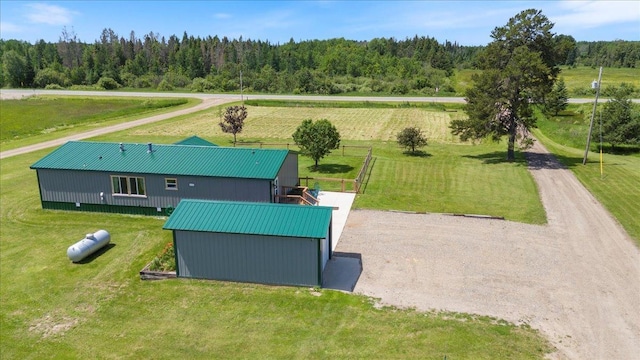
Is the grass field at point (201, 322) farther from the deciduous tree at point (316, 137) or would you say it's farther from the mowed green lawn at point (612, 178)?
the deciduous tree at point (316, 137)

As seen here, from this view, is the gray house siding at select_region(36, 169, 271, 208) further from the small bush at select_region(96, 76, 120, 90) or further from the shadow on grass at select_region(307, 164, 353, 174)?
the small bush at select_region(96, 76, 120, 90)

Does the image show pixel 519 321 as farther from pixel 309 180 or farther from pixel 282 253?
pixel 309 180

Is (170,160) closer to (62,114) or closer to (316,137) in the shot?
(316,137)

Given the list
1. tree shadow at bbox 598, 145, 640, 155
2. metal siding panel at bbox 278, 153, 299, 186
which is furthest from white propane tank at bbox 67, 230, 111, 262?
tree shadow at bbox 598, 145, 640, 155

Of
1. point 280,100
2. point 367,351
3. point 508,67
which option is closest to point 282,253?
point 367,351

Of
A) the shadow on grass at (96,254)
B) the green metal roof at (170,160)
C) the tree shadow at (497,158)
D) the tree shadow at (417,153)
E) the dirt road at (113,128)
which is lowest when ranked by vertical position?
the shadow on grass at (96,254)

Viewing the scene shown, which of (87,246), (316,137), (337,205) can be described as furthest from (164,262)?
(316,137)

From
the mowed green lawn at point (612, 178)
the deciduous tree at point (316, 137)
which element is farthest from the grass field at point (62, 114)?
the mowed green lawn at point (612, 178)
